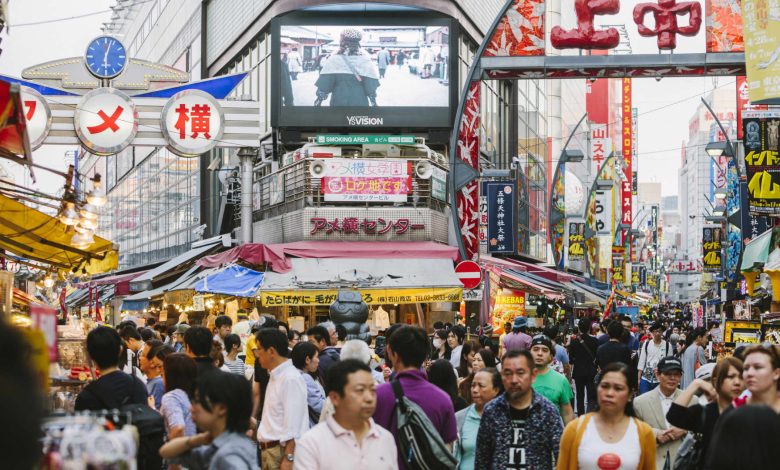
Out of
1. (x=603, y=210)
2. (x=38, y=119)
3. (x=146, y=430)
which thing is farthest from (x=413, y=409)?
(x=603, y=210)

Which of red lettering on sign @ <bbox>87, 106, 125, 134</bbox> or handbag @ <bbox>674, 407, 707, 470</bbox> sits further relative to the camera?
red lettering on sign @ <bbox>87, 106, 125, 134</bbox>

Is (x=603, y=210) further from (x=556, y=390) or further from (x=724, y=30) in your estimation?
(x=556, y=390)

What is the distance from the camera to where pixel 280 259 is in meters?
27.9

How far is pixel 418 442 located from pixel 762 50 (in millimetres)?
11494

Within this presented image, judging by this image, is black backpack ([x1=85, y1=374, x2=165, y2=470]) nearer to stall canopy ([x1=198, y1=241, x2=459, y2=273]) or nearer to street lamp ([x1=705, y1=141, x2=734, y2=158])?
stall canopy ([x1=198, y1=241, x2=459, y2=273])

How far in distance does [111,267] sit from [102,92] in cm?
322

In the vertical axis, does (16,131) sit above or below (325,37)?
below

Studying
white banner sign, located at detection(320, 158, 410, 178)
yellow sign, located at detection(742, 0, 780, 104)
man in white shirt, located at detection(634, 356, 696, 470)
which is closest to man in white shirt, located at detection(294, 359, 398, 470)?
man in white shirt, located at detection(634, 356, 696, 470)

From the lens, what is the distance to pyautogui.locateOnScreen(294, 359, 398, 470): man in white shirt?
5.77 m

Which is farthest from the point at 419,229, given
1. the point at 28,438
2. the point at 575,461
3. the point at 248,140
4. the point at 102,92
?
the point at 28,438

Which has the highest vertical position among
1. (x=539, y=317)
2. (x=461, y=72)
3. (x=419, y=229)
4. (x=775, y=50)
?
(x=461, y=72)

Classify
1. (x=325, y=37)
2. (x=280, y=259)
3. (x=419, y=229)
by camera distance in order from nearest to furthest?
(x=280, y=259) → (x=419, y=229) → (x=325, y=37)

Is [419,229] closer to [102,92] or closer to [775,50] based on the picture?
[102,92]

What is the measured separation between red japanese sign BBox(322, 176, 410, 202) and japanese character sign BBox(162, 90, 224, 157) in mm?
11094
